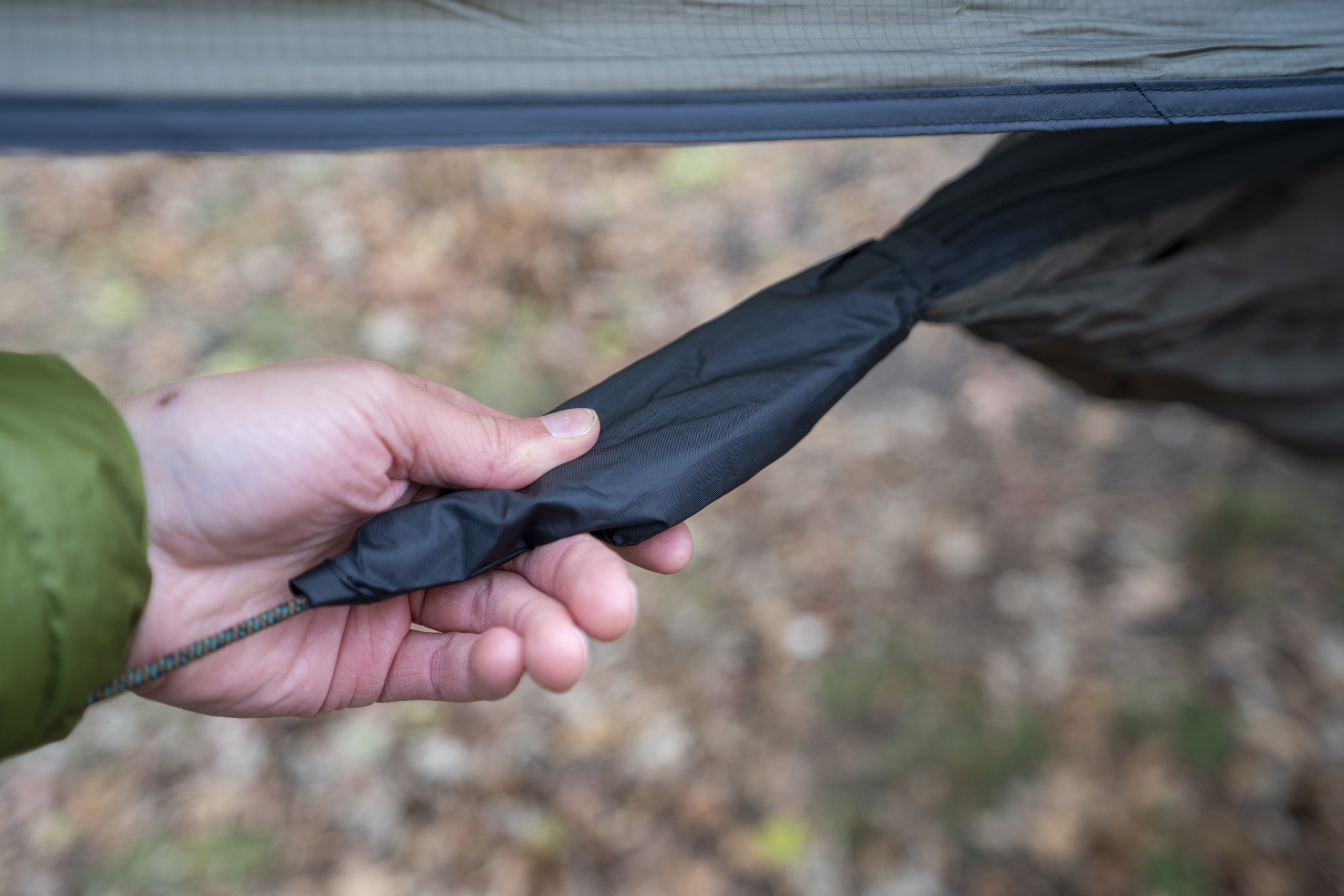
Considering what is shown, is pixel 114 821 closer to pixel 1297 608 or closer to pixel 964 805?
pixel 964 805

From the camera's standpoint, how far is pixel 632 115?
37.3 inches

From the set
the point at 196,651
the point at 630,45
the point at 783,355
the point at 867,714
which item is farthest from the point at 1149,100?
the point at 867,714

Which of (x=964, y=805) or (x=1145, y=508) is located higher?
(x=1145, y=508)

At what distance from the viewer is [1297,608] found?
7.57 feet

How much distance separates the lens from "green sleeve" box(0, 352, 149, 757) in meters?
0.91

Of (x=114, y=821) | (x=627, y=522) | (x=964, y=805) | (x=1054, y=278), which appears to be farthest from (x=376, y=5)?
(x=114, y=821)

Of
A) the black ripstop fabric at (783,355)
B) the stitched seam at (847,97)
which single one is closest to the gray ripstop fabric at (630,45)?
the stitched seam at (847,97)

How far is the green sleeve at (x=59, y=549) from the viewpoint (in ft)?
2.98

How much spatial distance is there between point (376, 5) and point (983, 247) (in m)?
0.91

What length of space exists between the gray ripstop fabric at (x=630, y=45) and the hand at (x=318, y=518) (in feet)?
1.29

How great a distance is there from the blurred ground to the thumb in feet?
4.67

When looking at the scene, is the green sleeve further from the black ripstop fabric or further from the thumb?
the thumb

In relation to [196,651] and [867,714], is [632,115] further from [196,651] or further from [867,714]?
[867,714]

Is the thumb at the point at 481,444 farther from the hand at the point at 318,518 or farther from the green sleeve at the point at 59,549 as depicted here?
the green sleeve at the point at 59,549
